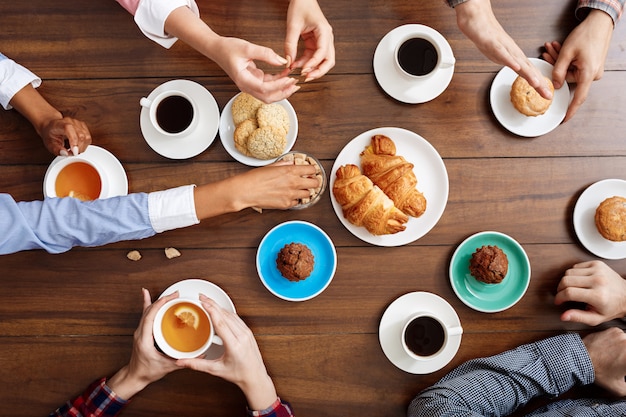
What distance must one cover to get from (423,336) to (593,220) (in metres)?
0.62

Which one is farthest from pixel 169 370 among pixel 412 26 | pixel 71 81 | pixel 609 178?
pixel 609 178

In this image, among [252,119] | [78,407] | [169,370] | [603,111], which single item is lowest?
[78,407]

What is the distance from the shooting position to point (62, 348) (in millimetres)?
1598

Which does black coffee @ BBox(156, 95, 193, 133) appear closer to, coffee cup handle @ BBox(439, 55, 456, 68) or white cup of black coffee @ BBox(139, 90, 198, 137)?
white cup of black coffee @ BBox(139, 90, 198, 137)

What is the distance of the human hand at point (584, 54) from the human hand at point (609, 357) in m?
0.67

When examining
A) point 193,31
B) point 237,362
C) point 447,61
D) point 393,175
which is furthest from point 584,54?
point 237,362

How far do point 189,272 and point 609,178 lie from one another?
1325 millimetres

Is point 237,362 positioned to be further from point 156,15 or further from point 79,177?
point 156,15

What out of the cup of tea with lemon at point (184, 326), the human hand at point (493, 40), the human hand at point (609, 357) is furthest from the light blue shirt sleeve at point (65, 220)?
the human hand at point (609, 357)

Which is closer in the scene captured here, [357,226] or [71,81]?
[357,226]

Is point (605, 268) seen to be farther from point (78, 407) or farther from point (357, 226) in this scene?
point (78, 407)

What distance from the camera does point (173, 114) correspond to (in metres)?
1.52

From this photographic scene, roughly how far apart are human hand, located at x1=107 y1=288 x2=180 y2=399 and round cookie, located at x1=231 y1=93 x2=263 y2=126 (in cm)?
54

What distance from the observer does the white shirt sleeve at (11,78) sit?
1.54 m
